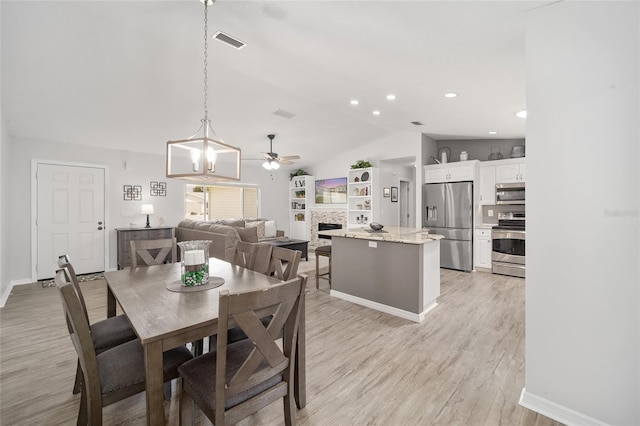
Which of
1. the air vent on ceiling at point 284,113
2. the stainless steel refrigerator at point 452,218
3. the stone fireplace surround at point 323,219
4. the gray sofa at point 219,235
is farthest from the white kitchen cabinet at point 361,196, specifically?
the gray sofa at point 219,235

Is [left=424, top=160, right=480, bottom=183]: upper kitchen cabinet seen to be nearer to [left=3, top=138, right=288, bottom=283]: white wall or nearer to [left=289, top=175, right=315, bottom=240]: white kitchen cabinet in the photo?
[left=289, top=175, right=315, bottom=240]: white kitchen cabinet

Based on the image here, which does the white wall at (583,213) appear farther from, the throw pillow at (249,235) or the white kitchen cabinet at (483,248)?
the white kitchen cabinet at (483,248)

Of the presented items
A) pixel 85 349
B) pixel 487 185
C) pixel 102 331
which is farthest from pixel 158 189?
pixel 487 185

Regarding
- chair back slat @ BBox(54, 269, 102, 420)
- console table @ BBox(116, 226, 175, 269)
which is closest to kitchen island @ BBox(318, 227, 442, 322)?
chair back slat @ BBox(54, 269, 102, 420)

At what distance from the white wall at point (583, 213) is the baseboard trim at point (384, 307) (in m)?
1.37

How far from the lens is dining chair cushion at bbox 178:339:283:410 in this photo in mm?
1266

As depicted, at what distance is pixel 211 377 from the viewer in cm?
134

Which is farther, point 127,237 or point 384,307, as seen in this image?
point 127,237

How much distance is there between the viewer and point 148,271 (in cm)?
234

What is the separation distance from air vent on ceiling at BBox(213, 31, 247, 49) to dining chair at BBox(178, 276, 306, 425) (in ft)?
7.72

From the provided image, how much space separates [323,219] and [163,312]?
6694 millimetres

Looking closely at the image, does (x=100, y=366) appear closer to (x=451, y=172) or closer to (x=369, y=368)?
(x=369, y=368)

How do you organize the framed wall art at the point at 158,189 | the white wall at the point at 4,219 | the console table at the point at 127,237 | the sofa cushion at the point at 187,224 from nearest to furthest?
1. the white wall at the point at 4,219
2. the console table at the point at 127,237
3. the sofa cushion at the point at 187,224
4. the framed wall art at the point at 158,189

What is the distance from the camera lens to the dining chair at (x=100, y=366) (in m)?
1.27
